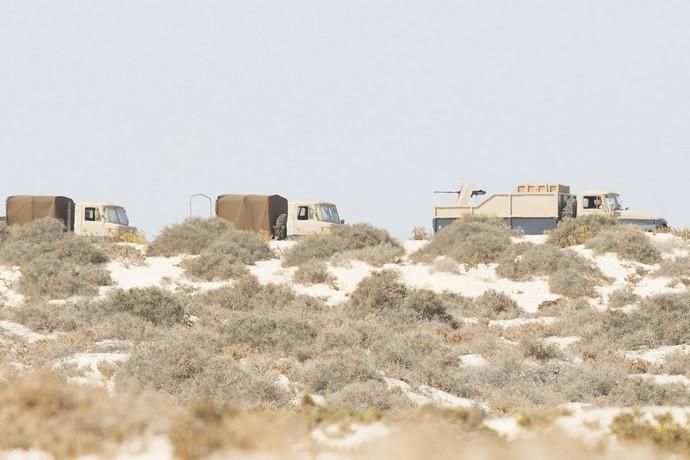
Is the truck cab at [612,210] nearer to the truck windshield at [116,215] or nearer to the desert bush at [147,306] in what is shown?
the truck windshield at [116,215]

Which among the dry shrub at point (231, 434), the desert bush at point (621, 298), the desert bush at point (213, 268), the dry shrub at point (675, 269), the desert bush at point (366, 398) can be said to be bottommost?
the desert bush at point (366, 398)

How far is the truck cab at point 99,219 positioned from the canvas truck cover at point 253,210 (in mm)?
3896

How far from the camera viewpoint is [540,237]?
36.8 m

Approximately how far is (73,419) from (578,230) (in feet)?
93.6

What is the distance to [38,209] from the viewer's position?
44500 mm

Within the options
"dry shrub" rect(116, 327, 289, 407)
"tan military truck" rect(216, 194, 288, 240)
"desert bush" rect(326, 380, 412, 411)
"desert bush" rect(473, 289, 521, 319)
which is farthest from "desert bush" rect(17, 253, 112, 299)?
"desert bush" rect(326, 380, 412, 411)

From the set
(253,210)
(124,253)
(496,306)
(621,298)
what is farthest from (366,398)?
(253,210)

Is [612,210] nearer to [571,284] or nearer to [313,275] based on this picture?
[571,284]

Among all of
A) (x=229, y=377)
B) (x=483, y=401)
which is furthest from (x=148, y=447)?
(x=483, y=401)

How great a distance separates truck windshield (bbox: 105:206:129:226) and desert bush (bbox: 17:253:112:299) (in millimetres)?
13463

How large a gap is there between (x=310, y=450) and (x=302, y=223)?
34.0 m

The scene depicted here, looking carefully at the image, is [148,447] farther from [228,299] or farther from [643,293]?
[643,293]

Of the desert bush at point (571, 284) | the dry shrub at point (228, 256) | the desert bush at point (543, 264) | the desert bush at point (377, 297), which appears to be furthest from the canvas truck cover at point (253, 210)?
the desert bush at point (377, 297)

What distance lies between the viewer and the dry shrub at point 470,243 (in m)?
32.7
